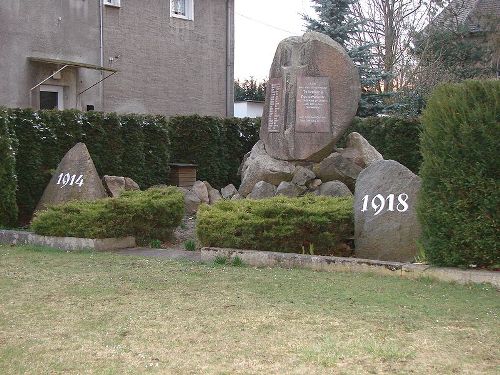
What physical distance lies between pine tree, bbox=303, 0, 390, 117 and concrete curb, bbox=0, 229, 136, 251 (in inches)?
568

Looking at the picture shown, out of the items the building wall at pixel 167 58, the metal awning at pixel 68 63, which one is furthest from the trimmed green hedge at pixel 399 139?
the building wall at pixel 167 58

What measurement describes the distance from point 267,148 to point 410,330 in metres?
8.00

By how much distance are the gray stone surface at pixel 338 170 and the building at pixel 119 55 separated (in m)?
8.90

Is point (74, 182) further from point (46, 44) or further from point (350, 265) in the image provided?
point (46, 44)

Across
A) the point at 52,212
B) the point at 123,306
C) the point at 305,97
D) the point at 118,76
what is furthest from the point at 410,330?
the point at 118,76

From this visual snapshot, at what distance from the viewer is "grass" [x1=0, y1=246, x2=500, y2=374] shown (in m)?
4.74

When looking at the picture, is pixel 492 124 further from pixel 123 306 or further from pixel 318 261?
pixel 123 306

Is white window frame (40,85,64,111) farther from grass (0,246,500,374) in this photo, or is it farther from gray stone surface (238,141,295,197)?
grass (0,246,500,374)

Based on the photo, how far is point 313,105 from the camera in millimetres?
12711

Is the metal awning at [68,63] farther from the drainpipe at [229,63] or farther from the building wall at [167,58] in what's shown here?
the drainpipe at [229,63]

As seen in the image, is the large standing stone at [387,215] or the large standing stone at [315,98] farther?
the large standing stone at [315,98]

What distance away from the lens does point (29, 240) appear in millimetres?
10656

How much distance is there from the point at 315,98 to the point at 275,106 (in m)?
0.77

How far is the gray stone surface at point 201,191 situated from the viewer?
14.6m
